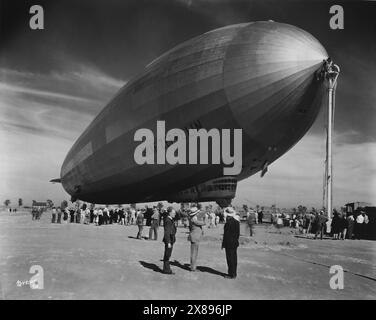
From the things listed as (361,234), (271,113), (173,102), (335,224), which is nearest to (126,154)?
(173,102)

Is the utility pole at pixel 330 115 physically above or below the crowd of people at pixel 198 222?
above

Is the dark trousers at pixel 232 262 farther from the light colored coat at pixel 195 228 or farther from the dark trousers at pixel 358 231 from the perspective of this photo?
the dark trousers at pixel 358 231

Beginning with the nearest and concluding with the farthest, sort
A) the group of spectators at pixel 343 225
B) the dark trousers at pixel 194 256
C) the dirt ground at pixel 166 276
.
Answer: the dirt ground at pixel 166 276
the dark trousers at pixel 194 256
the group of spectators at pixel 343 225

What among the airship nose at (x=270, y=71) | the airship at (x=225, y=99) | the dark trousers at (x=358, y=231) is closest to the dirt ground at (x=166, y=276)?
the airship at (x=225, y=99)

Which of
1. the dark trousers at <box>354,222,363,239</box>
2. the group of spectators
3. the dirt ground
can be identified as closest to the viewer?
the dirt ground

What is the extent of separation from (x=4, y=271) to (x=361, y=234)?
74.4 feet

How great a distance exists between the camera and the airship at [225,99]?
14922 mm

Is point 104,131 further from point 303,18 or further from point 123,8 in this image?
point 303,18

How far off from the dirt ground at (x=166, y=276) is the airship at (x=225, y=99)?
3.85 meters

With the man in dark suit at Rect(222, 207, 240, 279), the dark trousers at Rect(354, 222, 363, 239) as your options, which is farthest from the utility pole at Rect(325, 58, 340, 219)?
the dark trousers at Rect(354, 222, 363, 239)

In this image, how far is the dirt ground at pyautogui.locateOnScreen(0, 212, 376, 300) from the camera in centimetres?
960

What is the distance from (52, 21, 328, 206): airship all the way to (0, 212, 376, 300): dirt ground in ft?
12.6

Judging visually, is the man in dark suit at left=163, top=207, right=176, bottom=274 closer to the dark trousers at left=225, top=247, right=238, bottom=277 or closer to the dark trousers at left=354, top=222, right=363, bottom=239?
the dark trousers at left=225, top=247, right=238, bottom=277
